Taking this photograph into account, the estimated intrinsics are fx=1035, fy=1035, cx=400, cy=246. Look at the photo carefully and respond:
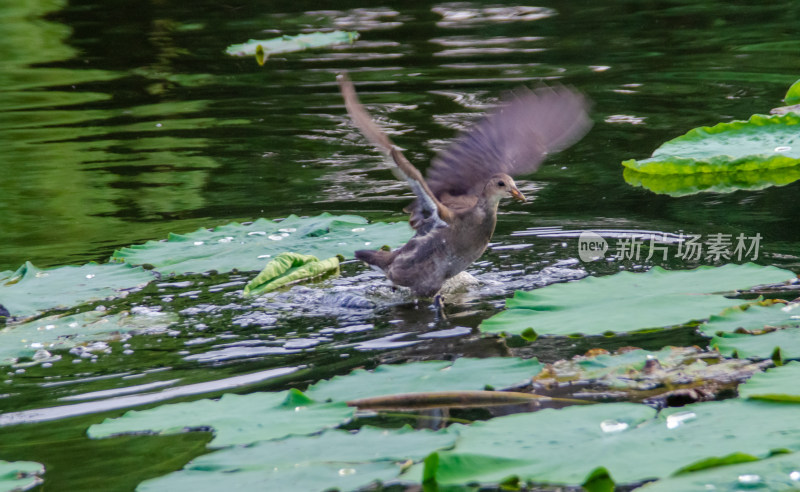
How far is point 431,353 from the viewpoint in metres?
3.89

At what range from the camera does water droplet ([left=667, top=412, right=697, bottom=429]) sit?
2.59 m

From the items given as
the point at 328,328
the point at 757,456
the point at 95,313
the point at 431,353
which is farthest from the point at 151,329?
the point at 757,456

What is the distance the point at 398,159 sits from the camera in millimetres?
3951

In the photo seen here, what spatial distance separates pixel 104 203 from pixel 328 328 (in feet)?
8.81

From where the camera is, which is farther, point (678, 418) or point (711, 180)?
point (711, 180)

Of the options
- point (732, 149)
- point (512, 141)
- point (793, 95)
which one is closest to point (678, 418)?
point (512, 141)

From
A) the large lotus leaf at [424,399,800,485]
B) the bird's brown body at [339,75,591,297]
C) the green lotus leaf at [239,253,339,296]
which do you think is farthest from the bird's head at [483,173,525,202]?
the large lotus leaf at [424,399,800,485]

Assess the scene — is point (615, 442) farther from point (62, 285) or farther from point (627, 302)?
point (62, 285)

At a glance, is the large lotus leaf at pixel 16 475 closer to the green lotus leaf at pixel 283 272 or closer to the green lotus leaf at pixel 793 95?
the green lotus leaf at pixel 283 272

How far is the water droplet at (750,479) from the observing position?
2.23 metres

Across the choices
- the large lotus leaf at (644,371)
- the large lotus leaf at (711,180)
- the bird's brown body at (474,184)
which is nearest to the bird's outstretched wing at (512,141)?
the bird's brown body at (474,184)

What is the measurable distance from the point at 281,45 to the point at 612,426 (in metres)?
8.34

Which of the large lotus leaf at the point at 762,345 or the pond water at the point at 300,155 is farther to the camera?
the pond water at the point at 300,155

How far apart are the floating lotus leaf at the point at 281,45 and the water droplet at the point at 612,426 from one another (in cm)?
818
